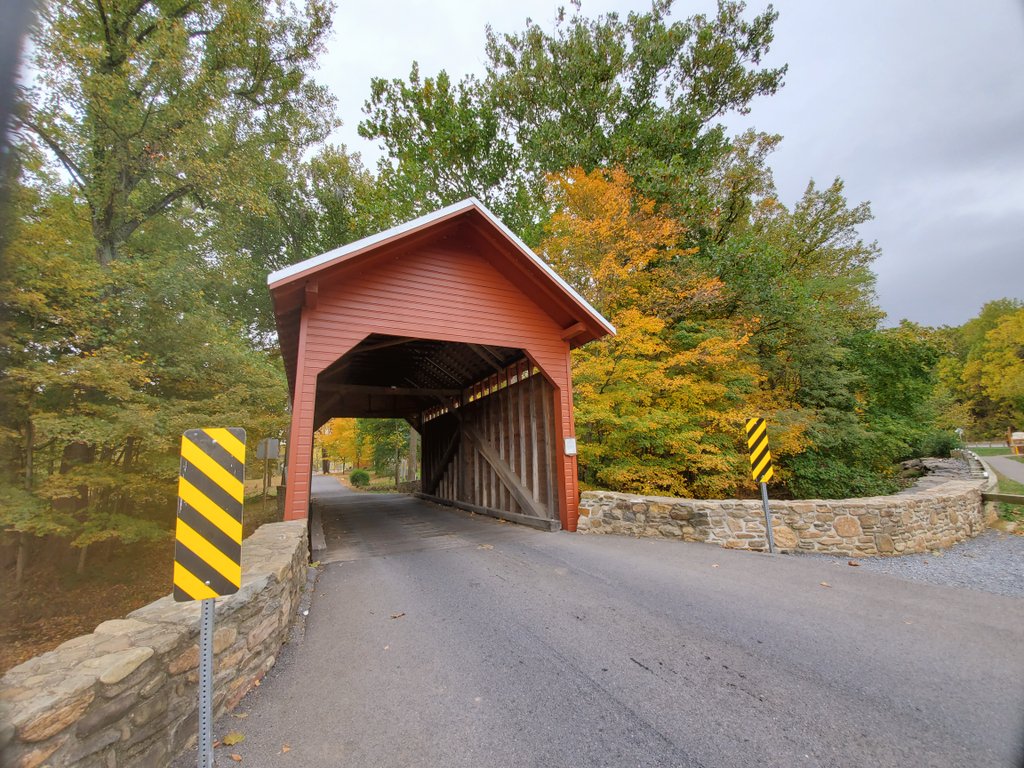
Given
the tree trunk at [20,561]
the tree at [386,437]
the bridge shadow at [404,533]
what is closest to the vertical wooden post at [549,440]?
the bridge shadow at [404,533]

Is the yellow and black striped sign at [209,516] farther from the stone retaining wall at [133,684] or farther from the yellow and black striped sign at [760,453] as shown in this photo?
the yellow and black striped sign at [760,453]

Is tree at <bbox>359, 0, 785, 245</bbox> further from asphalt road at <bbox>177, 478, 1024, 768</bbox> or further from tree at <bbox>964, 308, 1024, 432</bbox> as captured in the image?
tree at <bbox>964, 308, 1024, 432</bbox>

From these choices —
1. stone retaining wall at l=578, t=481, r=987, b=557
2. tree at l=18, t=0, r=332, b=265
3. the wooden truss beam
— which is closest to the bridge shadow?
the wooden truss beam

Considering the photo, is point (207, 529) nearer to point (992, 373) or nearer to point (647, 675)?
point (647, 675)

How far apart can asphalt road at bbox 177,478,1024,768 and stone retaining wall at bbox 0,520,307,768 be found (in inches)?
8.0

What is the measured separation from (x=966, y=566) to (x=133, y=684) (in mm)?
8466

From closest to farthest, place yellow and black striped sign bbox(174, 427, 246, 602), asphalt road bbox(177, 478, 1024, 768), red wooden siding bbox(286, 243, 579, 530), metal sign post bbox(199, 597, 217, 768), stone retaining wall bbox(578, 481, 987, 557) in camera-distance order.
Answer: metal sign post bbox(199, 597, 217, 768) < yellow and black striped sign bbox(174, 427, 246, 602) < asphalt road bbox(177, 478, 1024, 768) < stone retaining wall bbox(578, 481, 987, 557) < red wooden siding bbox(286, 243, 579, 530)

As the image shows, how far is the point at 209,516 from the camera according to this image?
1985 mm

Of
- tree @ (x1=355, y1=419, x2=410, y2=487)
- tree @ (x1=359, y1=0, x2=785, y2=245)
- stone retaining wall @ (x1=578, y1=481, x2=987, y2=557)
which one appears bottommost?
stone retaining wall @ (x1=578, y1=481, x2=987, y2=557)

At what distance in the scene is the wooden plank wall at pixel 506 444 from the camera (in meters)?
8.15

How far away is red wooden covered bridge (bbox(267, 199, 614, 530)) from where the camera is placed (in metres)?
6.02

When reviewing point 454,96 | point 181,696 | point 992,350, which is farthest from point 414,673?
point 992,350

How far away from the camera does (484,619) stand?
11.9 ft

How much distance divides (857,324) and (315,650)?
1741 centimetres
